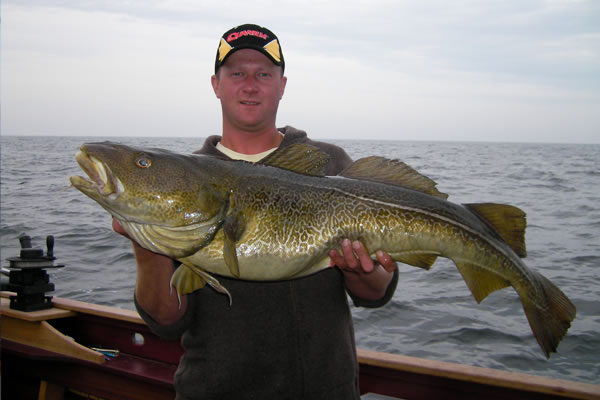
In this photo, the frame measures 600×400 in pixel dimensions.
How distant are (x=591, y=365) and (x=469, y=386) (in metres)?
4.25

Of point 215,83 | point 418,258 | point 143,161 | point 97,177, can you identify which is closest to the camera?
point 97,177

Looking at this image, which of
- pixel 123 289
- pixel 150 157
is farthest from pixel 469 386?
pixel 123 289

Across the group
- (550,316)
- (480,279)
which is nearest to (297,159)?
(480,279)

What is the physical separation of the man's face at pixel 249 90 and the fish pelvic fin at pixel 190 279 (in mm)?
1022

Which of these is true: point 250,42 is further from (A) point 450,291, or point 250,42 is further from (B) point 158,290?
(A) point 450,291

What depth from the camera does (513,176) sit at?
27.1 meters

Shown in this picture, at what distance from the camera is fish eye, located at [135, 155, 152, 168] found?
2.35 m

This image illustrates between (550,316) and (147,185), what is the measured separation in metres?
2.19

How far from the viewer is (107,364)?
4.50 meters

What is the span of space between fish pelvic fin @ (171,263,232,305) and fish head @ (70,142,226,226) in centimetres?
25

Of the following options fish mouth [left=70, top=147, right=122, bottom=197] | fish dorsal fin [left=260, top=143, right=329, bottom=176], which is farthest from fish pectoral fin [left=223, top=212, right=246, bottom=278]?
fish mouth [left=70, top=147, right=122, bottom=197]

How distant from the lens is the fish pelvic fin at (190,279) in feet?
7.86

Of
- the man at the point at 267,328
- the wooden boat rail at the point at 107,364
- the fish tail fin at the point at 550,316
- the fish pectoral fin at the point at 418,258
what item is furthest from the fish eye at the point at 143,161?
the wooden boat rail at the point at 107,364

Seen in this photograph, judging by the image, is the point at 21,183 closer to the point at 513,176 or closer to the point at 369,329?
the point at 369,329
